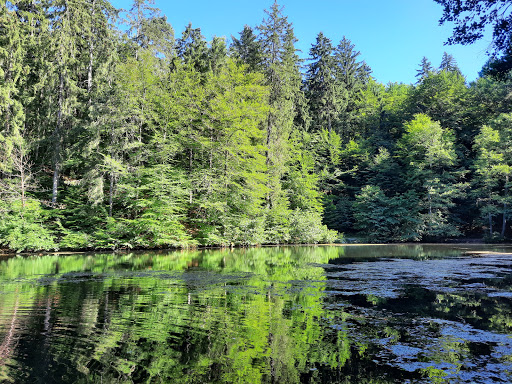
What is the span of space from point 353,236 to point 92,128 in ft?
103

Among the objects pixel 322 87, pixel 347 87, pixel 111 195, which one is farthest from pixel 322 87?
pixel 111 195

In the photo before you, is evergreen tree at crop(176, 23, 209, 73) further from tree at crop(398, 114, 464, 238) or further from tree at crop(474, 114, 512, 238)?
tree at crop(474, 114, 512, 238)

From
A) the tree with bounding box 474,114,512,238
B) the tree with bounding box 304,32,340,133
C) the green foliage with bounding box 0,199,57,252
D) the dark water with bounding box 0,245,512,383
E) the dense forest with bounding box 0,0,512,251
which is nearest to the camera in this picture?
the dark water with bounding box 0,245,512,383

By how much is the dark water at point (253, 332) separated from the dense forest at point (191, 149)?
1505 centimetres

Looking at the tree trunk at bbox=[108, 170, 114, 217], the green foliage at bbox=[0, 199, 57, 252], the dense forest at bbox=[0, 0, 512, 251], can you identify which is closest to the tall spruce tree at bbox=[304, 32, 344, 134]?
the dense forest at bbox=[0, 0, 512, 251]

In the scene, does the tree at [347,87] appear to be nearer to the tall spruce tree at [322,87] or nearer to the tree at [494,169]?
the tall spruce tree at [322,87]

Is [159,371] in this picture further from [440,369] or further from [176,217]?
[176,217]

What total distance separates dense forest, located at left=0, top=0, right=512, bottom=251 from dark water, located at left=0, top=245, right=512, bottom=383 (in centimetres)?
1505

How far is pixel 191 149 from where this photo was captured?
1145 inches

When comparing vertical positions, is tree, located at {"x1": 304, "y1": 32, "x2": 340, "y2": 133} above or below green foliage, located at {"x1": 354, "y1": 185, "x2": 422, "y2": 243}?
above

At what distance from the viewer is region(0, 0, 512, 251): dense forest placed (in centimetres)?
2288

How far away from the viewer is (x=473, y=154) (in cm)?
4209

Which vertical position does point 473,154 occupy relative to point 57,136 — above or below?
above

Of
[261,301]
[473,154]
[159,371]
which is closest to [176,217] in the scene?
[261,301]
